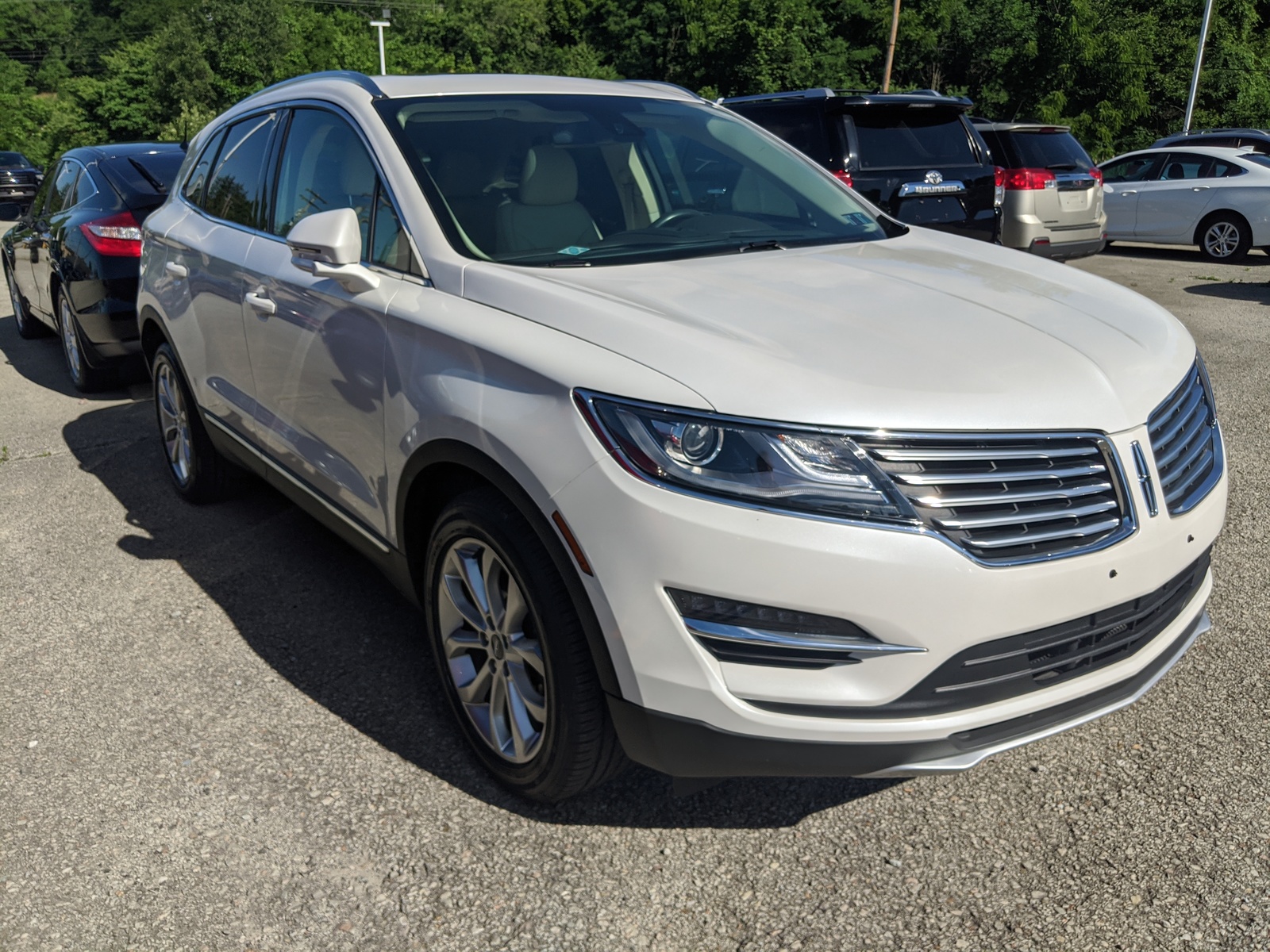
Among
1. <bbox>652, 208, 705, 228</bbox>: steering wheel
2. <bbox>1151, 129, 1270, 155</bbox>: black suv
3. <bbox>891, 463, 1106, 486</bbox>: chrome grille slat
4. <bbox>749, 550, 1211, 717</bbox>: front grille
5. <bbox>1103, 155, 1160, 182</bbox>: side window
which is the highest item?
<bbox>652, 208, 705, 228</bbox>: steering wheel

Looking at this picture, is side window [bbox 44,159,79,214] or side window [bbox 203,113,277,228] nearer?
side window [bbox 203,113,277,228]

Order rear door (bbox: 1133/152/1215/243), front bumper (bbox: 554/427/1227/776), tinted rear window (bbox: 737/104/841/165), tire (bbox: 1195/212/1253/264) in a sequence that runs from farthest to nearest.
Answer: rear door (bbox: 1133/152/1215/243), tire (bbox: 1195/212/1253/264), tinted rear window (bbox: 737/104/841/165), front bumper (bbox: 554/427/1227/776)

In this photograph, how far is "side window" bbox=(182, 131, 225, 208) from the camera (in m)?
4.91

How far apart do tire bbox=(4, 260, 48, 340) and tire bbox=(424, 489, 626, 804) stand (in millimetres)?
8195

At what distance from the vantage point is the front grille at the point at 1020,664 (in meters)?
2.26

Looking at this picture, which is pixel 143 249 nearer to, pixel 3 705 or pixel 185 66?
pixel 3 705

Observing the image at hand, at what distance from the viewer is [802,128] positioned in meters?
8.73

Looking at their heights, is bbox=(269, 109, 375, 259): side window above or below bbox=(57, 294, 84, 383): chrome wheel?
above

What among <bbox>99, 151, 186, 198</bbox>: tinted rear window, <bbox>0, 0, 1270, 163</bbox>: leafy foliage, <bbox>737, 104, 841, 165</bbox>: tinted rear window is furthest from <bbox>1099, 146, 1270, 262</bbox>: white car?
<bbox>0, 0, 1270, 163</bbox>: leafy foliage

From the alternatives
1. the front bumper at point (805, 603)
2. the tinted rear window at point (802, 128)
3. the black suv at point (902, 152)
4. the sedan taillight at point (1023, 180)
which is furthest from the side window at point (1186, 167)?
the front bumper at point (805, 603)

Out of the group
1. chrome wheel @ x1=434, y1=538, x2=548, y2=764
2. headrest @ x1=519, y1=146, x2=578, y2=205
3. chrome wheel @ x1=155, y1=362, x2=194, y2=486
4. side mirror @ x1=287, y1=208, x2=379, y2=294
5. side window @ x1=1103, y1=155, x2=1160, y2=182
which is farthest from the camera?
side window @ x1=1103, y1=155, x2=1160, y2=182

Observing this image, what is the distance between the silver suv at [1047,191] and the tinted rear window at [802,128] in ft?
9.12

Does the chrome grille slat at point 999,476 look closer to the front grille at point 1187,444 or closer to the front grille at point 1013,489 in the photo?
the front grille at point 1013,489

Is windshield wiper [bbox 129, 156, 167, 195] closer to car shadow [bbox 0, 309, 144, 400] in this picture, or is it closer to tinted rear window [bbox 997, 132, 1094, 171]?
car shadow [bbox 0, 309, 144, 400]
